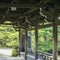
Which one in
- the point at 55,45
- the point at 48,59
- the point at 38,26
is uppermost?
the point at 38,26

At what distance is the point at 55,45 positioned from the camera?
7723mm

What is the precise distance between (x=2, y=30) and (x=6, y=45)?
1402mm

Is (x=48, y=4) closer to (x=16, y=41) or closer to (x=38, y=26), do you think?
(x=38, y=26)

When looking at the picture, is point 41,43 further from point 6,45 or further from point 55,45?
point 55,45

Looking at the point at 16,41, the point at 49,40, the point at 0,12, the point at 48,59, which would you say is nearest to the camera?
the point at 0,12

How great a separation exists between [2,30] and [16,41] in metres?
1.56

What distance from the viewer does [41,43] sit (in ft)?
52.5

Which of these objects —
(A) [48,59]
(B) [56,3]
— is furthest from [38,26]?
(B) [56,3]

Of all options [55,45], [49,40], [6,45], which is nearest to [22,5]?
[55,45]

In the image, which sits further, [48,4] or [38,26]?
[38,26]

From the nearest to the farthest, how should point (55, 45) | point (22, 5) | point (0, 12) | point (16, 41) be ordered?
1. point (22, 5)
2. point (55, 45)
3. point (0, 12)
4. point (16, 41)

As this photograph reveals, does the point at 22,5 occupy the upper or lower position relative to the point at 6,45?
upper

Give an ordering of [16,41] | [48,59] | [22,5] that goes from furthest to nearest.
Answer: [16,41] → [48,59] → [22,5]

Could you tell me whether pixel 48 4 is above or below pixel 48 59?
above
